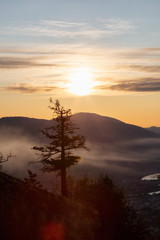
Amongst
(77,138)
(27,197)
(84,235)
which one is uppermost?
(77,138)

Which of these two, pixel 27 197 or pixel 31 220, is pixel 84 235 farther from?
pixel 27 197

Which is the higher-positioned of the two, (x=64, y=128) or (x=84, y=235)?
(x=64, y=128)

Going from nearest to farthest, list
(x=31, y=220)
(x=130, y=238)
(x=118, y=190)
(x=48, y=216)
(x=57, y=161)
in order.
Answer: (x=31, y=220), (x=48, y=216), (x=130, y=238), (x=57, y=161), (x=118, y=190)

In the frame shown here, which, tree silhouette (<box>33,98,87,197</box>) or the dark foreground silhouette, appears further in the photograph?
tree silhouette (<box>33,98,87,197</box>)

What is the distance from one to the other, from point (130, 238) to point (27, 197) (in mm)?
12407

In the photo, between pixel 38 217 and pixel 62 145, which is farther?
pixel 62 145

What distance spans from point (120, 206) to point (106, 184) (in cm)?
1075

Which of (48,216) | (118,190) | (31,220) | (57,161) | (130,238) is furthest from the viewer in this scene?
(118,190)

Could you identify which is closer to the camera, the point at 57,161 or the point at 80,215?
the point at 80,215

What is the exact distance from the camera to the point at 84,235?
13.5 metres

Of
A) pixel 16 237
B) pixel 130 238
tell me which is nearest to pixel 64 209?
pixel 16 237

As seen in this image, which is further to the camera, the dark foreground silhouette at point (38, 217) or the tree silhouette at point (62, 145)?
the tree silhouette at point (62, 145)

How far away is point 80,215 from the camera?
1572 centimetres

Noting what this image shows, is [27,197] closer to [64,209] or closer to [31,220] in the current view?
[64,209]
